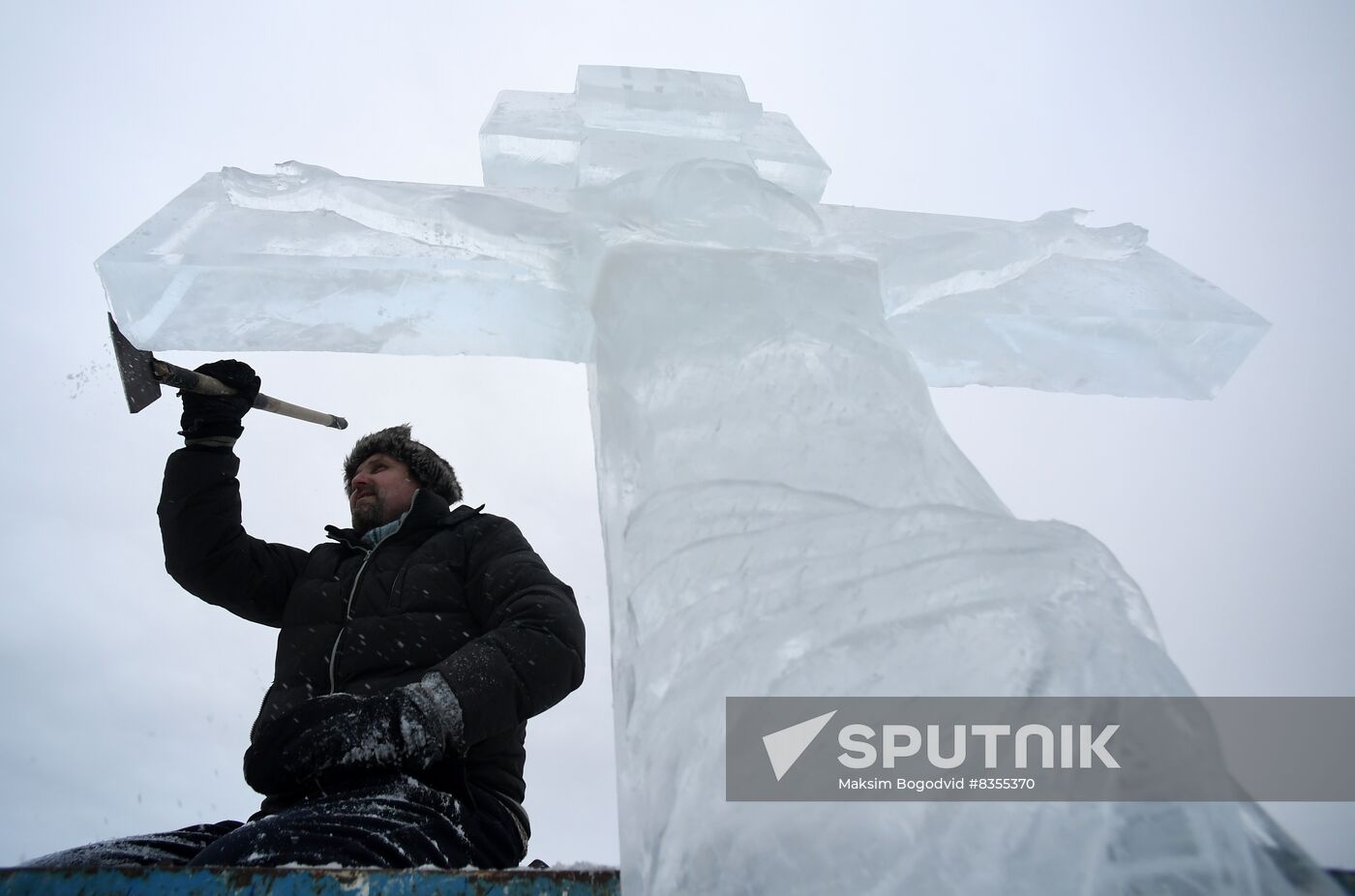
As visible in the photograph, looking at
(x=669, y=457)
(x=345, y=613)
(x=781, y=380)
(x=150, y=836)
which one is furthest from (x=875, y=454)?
(x=150, y=836)

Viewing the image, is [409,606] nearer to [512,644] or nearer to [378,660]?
[378,660]

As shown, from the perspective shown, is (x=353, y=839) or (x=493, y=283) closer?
(x=353, y=839)

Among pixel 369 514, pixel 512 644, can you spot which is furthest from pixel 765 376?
pixel 369 514

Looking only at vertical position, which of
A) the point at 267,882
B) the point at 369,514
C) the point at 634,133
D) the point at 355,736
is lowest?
the point at 267,882

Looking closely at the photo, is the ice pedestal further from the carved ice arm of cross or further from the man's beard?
the man's beard

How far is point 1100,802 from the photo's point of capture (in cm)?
98

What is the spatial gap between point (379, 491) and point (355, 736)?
0.98 metres

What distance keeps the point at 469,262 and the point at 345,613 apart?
0.77 m

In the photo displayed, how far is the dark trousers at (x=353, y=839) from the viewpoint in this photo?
128cm

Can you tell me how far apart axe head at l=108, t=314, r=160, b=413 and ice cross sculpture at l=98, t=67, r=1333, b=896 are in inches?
15.0

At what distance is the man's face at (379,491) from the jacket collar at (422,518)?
67mm

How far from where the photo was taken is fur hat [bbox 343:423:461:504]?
2.44 meters

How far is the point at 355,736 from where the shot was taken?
1423mm

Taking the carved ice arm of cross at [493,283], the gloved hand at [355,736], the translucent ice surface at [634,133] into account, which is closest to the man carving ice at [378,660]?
the gloved hand at [355,736]
